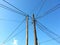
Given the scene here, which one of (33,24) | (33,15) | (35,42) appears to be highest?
(33,15)

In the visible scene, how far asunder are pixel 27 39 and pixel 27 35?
0.60 m

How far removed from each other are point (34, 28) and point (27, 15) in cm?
342

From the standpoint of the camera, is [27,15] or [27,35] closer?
[27,35]

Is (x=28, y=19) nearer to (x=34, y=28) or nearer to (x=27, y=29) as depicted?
(x=27, y=29)

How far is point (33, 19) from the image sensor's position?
16312 mm

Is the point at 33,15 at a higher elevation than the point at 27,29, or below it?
higher

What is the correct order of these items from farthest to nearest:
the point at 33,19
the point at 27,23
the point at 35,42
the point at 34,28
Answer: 1. the point at 27,23
2. the point at 33,19
3. the point at 34,28
4. the point at 35,42

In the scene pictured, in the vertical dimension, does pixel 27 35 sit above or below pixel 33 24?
below

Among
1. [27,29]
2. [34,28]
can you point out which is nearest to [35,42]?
[34,28]

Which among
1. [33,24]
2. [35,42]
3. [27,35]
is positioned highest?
[33,24]

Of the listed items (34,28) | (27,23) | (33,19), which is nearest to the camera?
(34,28)

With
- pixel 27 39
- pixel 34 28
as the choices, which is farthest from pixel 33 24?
pixel 27 39

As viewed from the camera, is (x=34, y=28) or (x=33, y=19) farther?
(x=33, y=19)

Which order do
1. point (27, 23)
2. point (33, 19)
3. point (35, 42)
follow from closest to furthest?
1. point (35, 42)
2. point (33, 19)
3. point (27, 23)
